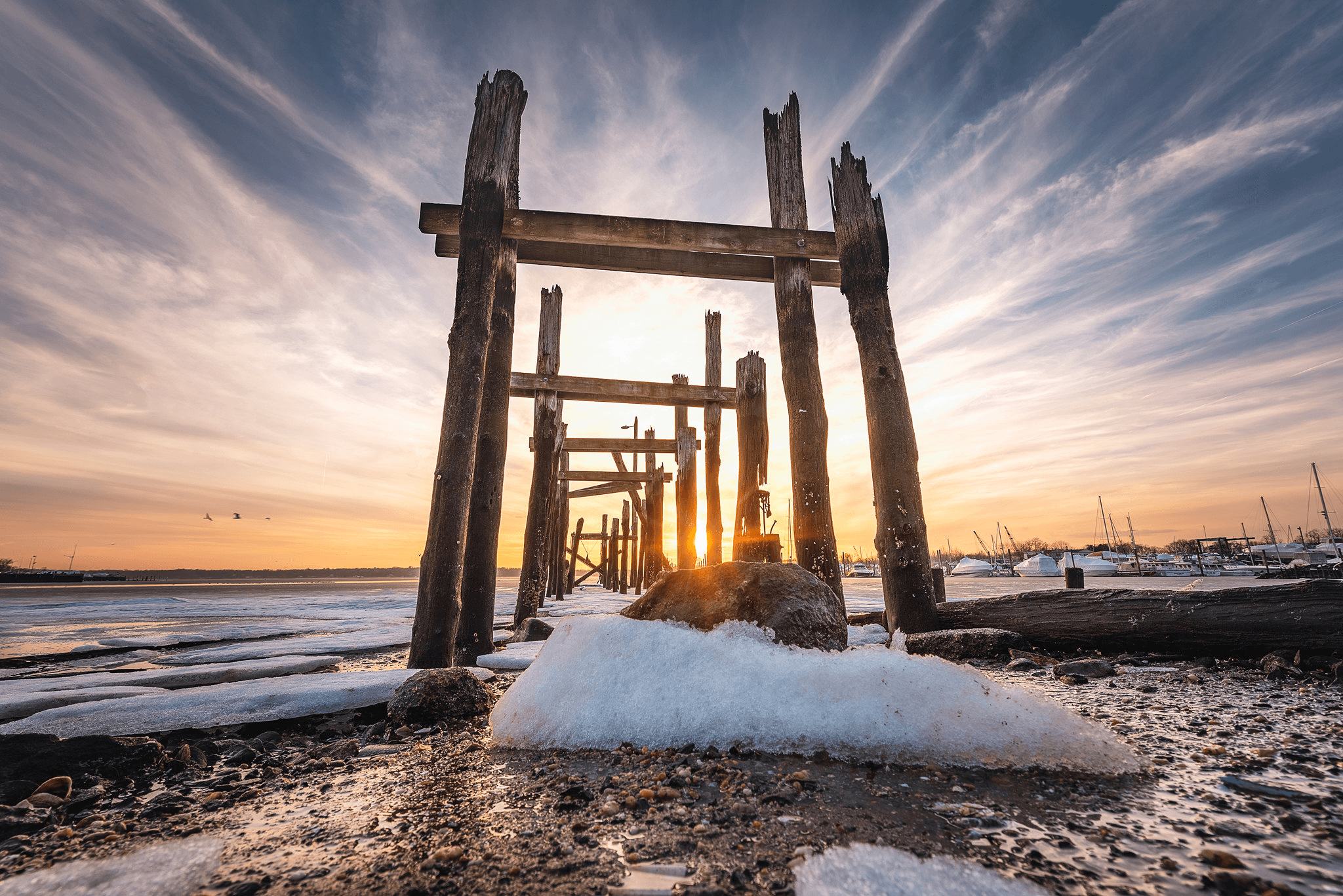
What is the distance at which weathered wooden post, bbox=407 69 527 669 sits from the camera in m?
3.54

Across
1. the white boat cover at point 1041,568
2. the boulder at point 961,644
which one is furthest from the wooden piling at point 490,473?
the white boat cover at point 1041,568

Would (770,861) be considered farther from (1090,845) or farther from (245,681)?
(245,681)

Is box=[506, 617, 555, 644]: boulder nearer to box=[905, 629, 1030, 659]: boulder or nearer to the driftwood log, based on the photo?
box=[905, 629, 1030, 659]: boulder

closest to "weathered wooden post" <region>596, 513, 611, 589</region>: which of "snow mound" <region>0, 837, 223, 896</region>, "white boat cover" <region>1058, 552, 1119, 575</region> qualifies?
"snow mound" <region>0, 837, 223, 896</region>

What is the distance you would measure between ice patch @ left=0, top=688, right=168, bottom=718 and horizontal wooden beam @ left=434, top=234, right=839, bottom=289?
4202mm

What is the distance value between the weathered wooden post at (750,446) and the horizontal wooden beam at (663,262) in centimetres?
126

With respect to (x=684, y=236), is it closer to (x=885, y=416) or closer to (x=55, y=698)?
(x=885, y=416)

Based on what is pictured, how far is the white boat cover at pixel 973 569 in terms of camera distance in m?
65.8

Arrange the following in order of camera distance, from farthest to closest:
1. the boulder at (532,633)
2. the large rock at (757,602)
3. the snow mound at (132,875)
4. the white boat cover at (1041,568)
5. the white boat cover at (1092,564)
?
the white boat cover at (1041,568) < the white boat cover at (1092,564) < the boulder at (532,633) < the large rock at (757,602) < the snow mound at (132,875)

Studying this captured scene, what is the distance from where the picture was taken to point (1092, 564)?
181 ft

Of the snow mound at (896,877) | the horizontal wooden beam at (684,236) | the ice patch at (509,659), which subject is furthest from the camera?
the horizontal wooden beam at (684,236)

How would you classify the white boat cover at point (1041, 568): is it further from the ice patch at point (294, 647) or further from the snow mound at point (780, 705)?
the snow mound at point (780, 705)

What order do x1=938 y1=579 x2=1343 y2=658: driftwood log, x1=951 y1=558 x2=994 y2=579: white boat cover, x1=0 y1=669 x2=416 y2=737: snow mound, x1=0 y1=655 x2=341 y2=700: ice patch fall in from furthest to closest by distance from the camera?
x1=951 y1=558 x2=994 y2=579: white boat cover
x1=0 y1=655 x2=341 y2=700: ice patch
x1=938 y1=579 x2=1343 y2=658: driftwood log
x1=0 y1=669 x2=416 y2=737: snow mound

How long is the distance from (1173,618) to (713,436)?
7276 mm
